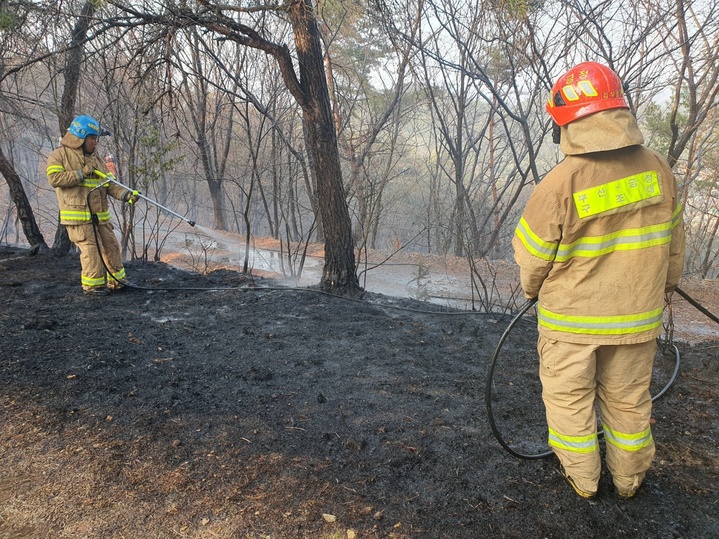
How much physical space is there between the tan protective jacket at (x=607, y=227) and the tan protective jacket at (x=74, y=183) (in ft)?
17.0

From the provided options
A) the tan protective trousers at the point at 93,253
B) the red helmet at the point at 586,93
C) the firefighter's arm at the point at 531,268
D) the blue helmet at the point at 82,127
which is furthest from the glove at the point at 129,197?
the red helmet at the point at 586,93

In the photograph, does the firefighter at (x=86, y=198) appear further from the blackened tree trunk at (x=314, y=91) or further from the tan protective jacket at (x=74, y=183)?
the blackened tree trunk at (x=314, y=91)

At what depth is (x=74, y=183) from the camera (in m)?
5.02

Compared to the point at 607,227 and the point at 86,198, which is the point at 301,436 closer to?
the point at 607,227

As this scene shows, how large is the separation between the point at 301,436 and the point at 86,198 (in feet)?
14.6

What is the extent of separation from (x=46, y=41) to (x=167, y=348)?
5.72 meters

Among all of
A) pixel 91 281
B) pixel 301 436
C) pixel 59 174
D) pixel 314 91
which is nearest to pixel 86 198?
pixel 59 174

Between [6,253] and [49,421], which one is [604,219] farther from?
[6,253]

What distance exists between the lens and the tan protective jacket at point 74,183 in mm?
4973

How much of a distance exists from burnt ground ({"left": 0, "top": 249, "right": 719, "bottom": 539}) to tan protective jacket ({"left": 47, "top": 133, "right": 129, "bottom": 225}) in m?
1.42

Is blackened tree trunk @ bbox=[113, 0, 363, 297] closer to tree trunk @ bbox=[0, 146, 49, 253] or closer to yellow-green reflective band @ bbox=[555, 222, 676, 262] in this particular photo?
yellow-green reflective band @ bbox=[555, 222, 676, 262]

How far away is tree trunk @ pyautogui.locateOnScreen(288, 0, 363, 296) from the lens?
5.04 metres

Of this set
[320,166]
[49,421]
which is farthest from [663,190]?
[320,166]

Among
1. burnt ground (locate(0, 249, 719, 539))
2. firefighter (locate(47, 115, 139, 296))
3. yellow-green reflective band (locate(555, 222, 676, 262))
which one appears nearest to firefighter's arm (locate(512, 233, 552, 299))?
yellow-green reflective band (locate(555, 222, 676, 262))
